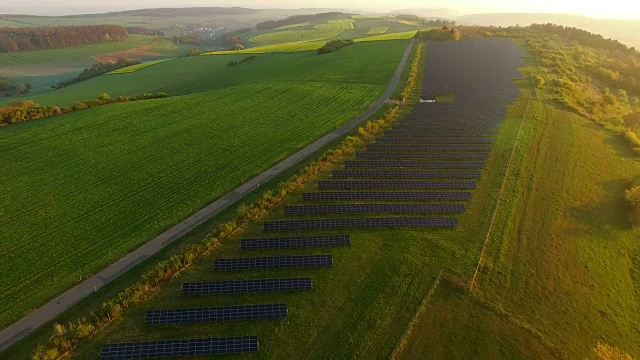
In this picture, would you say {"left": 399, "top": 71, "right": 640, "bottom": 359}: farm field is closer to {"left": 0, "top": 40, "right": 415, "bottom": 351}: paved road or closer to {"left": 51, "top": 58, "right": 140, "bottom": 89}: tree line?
{"left": 0, "top": 40, "right": 415, "bottom": 351}: paved road

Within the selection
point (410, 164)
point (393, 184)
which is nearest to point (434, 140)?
point (410, 164)

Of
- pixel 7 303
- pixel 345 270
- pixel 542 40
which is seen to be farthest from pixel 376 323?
pixel 542 40

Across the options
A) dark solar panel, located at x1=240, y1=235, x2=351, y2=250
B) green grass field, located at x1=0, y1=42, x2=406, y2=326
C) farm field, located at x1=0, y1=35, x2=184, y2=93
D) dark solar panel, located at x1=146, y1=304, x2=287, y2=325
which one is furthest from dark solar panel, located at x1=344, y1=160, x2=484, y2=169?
farm field, located at x1=0, y1=35, x2=184, y2=93

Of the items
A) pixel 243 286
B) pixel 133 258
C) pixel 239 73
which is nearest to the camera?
pixel 243 286

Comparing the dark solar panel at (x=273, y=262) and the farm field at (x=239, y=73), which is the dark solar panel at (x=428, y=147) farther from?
the farm field at (x=239, y=73)

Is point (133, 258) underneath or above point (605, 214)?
underneath

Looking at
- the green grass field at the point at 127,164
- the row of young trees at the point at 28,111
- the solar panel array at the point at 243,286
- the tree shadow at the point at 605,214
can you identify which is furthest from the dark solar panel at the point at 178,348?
the row of young trees at the point at 28,111

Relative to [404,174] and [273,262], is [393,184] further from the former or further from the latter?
[273,262]
